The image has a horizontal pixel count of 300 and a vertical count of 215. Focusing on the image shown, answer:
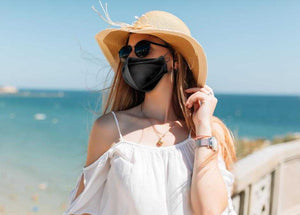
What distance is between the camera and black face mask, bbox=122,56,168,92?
73.5 inches

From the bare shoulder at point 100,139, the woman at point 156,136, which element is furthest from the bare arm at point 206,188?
the bare shoulder at point 100,139

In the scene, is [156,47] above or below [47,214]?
above

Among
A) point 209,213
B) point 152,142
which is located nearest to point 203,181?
point 209,213

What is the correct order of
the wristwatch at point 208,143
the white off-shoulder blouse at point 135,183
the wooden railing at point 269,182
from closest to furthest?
the white off-shoulder blouse at point 135,183 < the wristwatch at point 208,143 < the wooden railing at point 269,182

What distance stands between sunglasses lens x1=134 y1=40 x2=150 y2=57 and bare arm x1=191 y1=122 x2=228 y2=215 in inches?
24.0

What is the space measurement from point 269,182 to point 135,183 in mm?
2466

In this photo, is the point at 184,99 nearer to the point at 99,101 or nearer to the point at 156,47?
the point at 156,47

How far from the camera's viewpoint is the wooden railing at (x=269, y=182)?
2942 millimetres

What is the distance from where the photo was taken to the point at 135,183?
1665 mm

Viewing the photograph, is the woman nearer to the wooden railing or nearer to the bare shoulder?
the bare shoulder

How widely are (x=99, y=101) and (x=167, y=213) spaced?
911 millimetres

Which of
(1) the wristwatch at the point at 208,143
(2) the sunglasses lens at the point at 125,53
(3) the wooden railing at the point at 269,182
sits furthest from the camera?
(3) the wooden railing at the point at 269,182

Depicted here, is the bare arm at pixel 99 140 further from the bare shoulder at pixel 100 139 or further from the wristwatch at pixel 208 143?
the wristwatch at pixel 208 143

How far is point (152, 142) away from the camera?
1.83m
